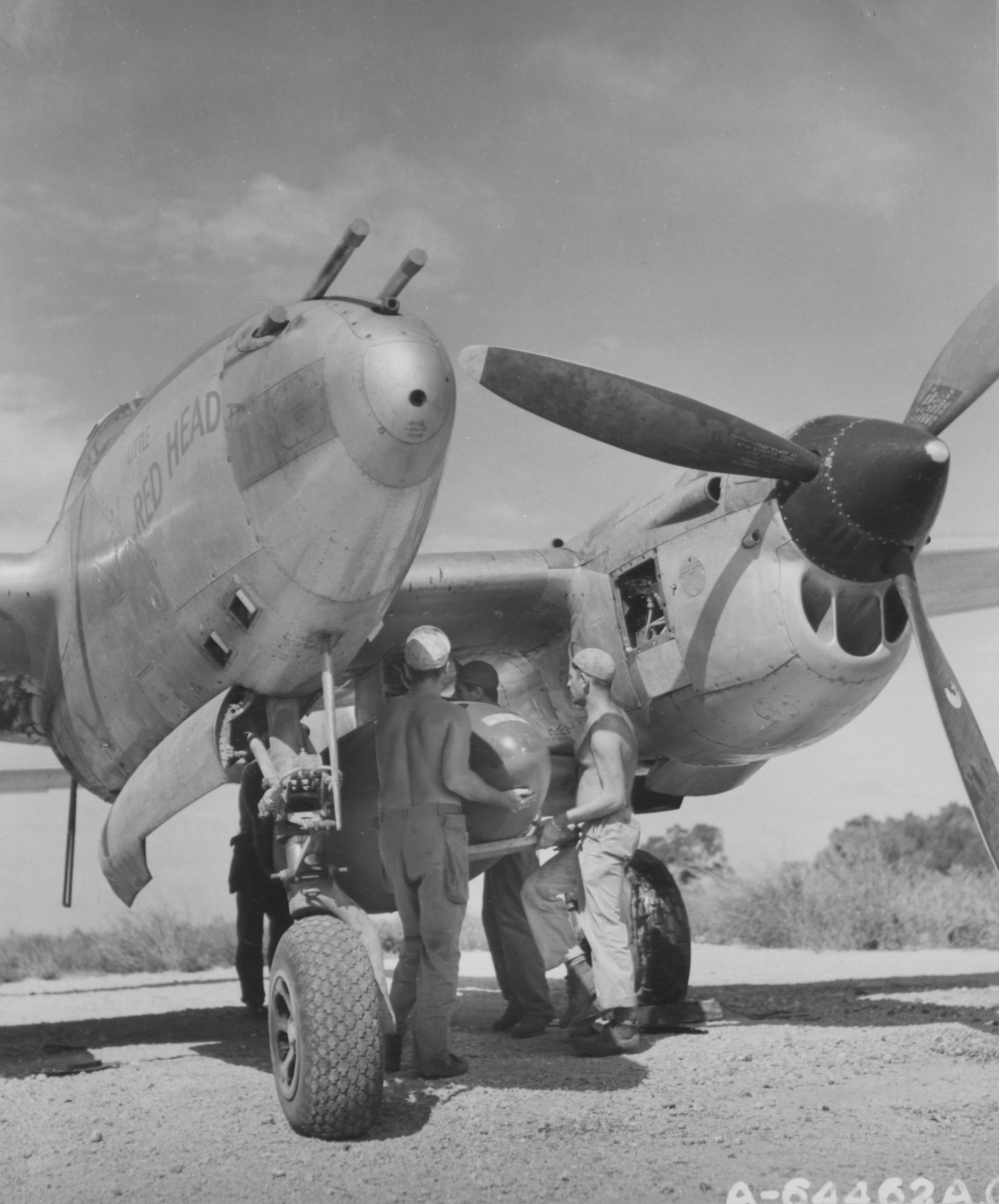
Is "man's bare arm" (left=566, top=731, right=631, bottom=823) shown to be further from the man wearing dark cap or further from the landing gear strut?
the landing gear strut

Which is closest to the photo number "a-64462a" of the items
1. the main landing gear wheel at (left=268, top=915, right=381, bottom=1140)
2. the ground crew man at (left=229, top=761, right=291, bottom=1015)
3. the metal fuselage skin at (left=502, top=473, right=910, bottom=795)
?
the main landing gear wheel at (left=268, top=915, right=381, bottom=1140)

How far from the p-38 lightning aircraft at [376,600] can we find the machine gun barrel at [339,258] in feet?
0.05

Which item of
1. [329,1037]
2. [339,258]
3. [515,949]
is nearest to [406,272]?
[339,258]

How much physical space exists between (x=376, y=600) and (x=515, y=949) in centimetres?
295

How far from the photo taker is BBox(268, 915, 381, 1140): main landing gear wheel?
4.71m

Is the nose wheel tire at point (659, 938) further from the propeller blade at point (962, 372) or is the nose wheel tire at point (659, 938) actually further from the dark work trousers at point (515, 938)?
the propeller blade at point (962, 372)

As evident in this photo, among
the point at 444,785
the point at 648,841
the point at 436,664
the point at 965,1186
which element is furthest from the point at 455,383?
the point at 648,841

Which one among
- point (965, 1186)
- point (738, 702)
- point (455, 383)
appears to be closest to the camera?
point (965, 1186)

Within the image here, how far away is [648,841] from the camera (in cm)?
3431

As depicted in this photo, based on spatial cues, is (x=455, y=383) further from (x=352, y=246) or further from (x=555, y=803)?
(x=555, y=803)

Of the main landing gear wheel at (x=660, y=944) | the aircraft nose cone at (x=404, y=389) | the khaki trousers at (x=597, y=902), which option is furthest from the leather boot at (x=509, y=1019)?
the aircraft nose cone at (x=404, y=389)

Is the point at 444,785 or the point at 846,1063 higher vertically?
the point at 444,785

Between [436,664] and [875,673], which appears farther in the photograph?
[875,673]

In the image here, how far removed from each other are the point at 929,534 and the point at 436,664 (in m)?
2.92
